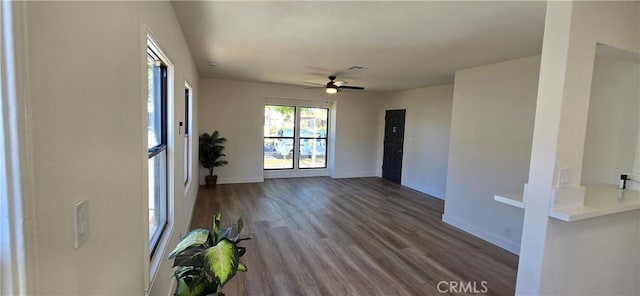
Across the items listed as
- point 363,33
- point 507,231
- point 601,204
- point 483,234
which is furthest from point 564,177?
point 483,234

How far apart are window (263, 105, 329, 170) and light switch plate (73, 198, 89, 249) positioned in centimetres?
623

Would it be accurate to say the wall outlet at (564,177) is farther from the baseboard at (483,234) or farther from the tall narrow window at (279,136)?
the tall narrow window at (279,136)

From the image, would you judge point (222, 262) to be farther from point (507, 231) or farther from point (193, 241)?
point (507, 231)

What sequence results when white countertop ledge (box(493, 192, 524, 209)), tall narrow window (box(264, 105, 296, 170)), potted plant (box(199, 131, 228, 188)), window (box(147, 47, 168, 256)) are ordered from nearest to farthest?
white countertop ledge (box(493, 192, 524, 209)) → window (box(147, 47, 168, 256)) → potted plant (box(199, 131, 228, 188)) → tall narrow window (box(264, 105, 296, 170))

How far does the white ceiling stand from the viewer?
2.18m

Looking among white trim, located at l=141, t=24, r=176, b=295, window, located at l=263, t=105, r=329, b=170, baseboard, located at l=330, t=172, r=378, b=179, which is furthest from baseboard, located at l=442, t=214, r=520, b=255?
window, located at l=263, t=105, r=329, b=170

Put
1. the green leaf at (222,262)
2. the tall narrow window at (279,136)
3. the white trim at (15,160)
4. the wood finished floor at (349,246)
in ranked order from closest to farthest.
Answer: the white trim at (15,160) → the green leaf at (222,262) → the wood finished floor at (349,246) → the tall narrow window at (279,136)

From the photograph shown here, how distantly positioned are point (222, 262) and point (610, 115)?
332cm

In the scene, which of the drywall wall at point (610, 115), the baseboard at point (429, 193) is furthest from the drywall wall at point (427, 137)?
the drywall wall at point (610, 115)

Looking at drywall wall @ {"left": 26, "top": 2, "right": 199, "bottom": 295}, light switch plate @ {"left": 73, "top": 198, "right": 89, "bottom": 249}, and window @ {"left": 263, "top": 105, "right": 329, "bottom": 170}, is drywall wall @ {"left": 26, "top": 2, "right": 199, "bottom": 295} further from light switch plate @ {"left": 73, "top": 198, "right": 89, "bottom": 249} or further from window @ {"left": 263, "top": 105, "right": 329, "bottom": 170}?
window @ {"left": 263, "top": 105, "right": 329, "bottom": 170}

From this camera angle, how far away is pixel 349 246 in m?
3.44

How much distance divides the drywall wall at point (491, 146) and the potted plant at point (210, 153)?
14.9 ft

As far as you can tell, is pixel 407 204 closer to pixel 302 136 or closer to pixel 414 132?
pixel 414 132

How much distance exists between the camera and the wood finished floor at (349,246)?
266 cm
